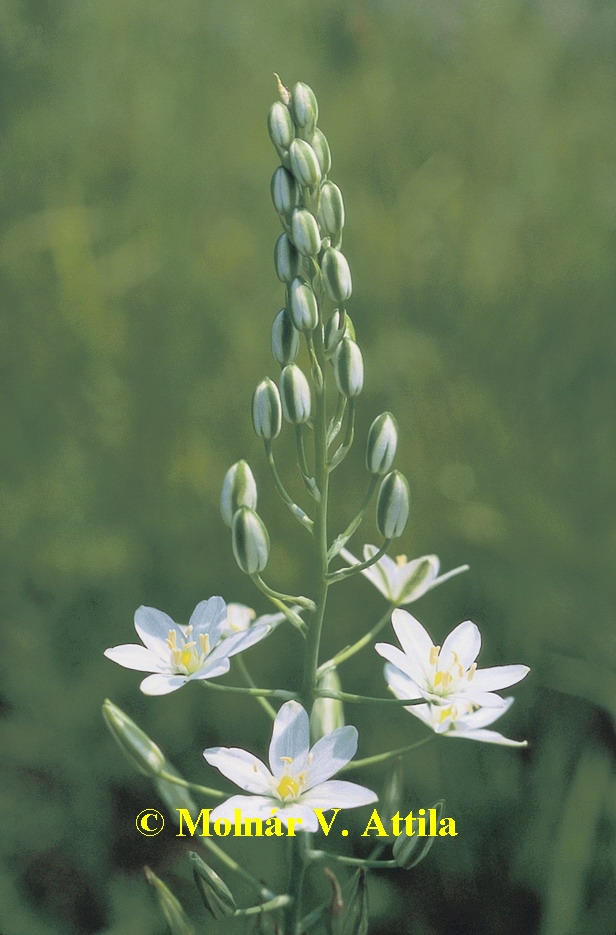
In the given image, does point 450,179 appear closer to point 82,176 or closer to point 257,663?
point 82,176

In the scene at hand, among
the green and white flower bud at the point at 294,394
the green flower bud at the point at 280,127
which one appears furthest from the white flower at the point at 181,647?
the green flower bud at the point at 280,127

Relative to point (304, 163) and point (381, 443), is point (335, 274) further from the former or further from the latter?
point (381, 443)

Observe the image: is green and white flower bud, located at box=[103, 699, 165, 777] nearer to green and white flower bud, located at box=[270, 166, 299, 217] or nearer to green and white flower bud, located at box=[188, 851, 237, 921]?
green and white flower bud, located at box=[188, 851, 237, 921]

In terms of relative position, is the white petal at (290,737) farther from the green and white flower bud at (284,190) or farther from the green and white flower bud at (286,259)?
the green and white flower bud at (284,190)

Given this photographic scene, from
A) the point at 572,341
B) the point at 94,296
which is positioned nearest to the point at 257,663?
the point at 94,296

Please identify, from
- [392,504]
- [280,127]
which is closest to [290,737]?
[392,504]
